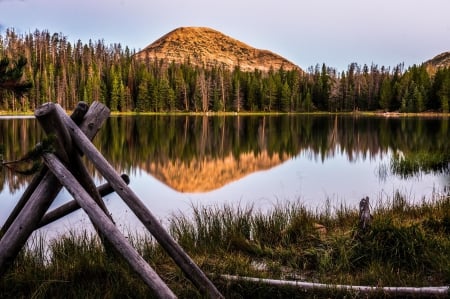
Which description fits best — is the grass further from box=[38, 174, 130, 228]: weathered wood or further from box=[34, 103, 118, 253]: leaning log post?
box=[34, 103, 118, 253]: leaning log post

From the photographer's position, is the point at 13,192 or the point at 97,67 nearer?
the point at 13,192

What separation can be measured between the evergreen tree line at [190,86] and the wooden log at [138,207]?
94442 millimetres

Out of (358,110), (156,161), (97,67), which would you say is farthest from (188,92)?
(156,161)

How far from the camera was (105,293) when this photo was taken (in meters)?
4.80

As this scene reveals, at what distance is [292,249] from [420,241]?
6.15 ft

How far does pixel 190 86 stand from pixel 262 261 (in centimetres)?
11812

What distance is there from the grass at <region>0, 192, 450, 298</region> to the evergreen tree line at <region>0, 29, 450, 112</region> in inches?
3648

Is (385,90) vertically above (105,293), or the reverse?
(385,90)

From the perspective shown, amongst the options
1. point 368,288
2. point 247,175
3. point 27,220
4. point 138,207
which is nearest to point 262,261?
point 368,288

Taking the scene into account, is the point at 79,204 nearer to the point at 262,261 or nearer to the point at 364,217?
the point at 262,261

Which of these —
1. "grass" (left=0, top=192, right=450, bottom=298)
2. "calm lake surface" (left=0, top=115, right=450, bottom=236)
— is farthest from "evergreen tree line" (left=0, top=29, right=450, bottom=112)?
"grass" (left=0, top=192, right=450, bottom=298)

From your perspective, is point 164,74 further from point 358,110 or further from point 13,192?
point 13,192

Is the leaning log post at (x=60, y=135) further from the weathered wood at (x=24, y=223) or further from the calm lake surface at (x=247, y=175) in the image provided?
the calm lake surface at (x=247, y=175)

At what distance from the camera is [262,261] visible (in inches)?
249
